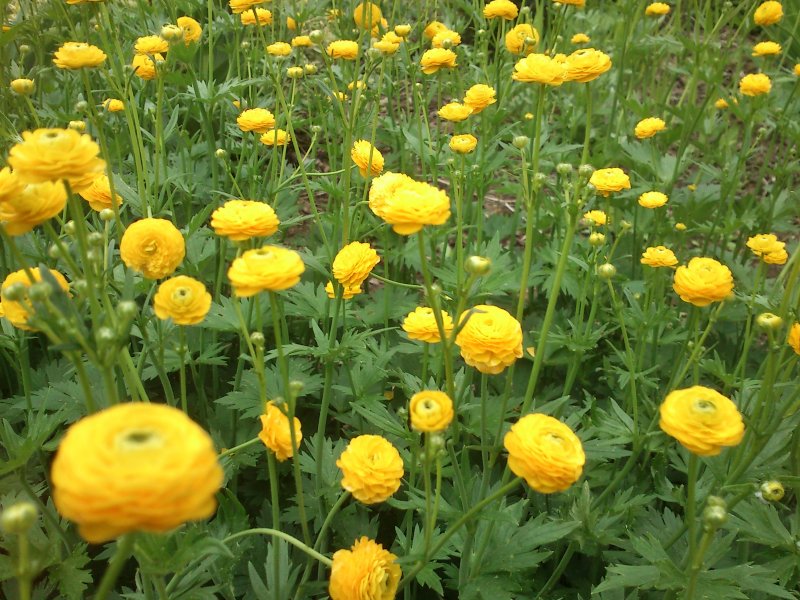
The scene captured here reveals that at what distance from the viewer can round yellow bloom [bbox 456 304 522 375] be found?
1.09 m

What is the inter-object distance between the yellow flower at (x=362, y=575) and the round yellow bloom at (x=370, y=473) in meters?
0.10

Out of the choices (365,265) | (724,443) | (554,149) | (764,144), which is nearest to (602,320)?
(554,149)

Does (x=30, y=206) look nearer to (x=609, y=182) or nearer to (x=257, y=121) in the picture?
(x=257, y=121)

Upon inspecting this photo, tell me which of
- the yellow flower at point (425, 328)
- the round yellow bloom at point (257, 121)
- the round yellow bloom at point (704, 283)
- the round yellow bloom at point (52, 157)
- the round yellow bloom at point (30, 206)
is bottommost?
the yellow flower at point (425, 328)

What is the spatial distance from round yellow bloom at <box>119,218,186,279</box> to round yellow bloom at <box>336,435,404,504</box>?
489mm

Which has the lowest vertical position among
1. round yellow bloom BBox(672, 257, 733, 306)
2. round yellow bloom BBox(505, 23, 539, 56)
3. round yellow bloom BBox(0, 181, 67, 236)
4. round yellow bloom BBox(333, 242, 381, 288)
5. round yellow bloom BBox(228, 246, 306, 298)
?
round yellow bloom BBox(672, 257, 733, 306)

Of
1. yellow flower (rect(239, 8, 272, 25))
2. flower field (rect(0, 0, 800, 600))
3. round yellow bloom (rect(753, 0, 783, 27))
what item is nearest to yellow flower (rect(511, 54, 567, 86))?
flower field (rect(0, 0, 800, 600))

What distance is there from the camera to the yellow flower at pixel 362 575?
1.04 meters

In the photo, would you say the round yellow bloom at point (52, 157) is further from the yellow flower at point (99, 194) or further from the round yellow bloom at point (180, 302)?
the yellow flower at point (99, 194)

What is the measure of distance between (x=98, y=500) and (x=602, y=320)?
1.98m

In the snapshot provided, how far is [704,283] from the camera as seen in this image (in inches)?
52.2

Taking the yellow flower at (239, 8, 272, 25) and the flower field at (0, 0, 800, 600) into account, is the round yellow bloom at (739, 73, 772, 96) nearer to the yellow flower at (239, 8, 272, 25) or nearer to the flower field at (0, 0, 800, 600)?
the flower field at (0, 0, 800, 600)

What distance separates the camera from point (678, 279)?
1364 millimetres

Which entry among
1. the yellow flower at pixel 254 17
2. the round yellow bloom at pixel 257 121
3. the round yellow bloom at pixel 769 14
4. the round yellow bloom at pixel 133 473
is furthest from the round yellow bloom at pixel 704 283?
the round yellow bloom at pixel 769 14
